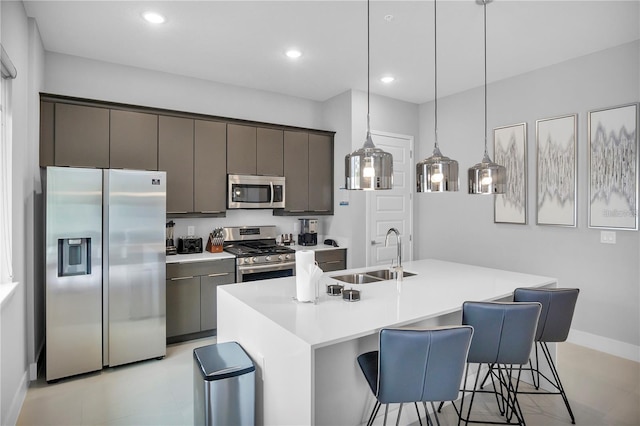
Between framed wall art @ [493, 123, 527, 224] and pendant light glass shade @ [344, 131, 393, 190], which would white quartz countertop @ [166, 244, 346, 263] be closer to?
pendant light glass shade @ [344, 131, 393, 190]

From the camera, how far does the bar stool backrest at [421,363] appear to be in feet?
5.51

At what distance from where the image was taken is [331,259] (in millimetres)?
4691


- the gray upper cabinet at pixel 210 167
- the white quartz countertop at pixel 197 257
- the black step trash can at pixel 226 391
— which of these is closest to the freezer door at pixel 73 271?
the white quartz countertop at pixel 197 257

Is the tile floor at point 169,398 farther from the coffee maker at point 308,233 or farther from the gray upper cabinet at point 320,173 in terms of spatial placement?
the gray upper cabinet at point 320,173

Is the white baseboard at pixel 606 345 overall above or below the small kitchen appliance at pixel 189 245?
below

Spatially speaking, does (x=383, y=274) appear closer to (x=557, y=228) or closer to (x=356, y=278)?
(x=356, y=278)

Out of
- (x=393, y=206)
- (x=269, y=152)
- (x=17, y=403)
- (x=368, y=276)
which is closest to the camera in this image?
(x=17, y=403)

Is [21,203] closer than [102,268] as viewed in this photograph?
Yes

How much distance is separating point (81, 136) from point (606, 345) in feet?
17.5

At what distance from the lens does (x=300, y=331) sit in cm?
176

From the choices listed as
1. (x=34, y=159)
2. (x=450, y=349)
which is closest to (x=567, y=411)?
(x=450, y=349)

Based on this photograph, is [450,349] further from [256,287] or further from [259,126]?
[259,126]

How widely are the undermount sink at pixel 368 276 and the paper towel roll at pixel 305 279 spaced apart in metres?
0.74

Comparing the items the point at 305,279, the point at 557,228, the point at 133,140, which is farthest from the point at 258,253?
the point at 557,228
